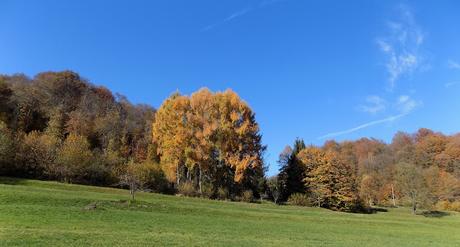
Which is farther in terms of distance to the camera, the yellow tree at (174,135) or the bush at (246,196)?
the bush at (246,196)

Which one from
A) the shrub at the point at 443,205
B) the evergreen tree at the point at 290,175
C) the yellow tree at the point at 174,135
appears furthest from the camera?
the shrub at the point at 443,205

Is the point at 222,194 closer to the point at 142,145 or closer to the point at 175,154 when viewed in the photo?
the point at 175,154

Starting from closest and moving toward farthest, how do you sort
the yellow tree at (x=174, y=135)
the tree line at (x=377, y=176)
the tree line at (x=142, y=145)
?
the tree line at (x=142, y=145)
the yellow tree at (x=174, y=135)
the tree line at (x=377, y=176)

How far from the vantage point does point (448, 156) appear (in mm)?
99625

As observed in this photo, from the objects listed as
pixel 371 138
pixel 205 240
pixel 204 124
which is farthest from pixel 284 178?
pixel 371 138

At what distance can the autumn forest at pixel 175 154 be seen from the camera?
5438cm

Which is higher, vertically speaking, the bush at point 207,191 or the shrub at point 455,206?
the bush at point 207,191

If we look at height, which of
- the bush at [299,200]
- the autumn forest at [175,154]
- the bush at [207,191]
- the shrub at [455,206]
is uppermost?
the autumn forest at [175,154]

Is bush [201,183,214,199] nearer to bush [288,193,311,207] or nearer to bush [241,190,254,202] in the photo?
bush [241,190,254,202]

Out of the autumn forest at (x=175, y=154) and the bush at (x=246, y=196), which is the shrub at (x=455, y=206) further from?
the bush at (x=246, y=196)

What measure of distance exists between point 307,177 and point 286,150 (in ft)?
35.3

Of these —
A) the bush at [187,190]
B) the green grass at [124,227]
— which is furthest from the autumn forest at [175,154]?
the green grass at [124,227]

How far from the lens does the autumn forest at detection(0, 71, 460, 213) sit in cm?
5438

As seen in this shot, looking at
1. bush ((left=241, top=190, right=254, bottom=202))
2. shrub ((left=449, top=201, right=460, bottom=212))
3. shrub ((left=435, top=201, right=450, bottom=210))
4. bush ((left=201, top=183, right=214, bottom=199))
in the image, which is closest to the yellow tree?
bush ((left=201, top=183, right=214, bottom=199))
